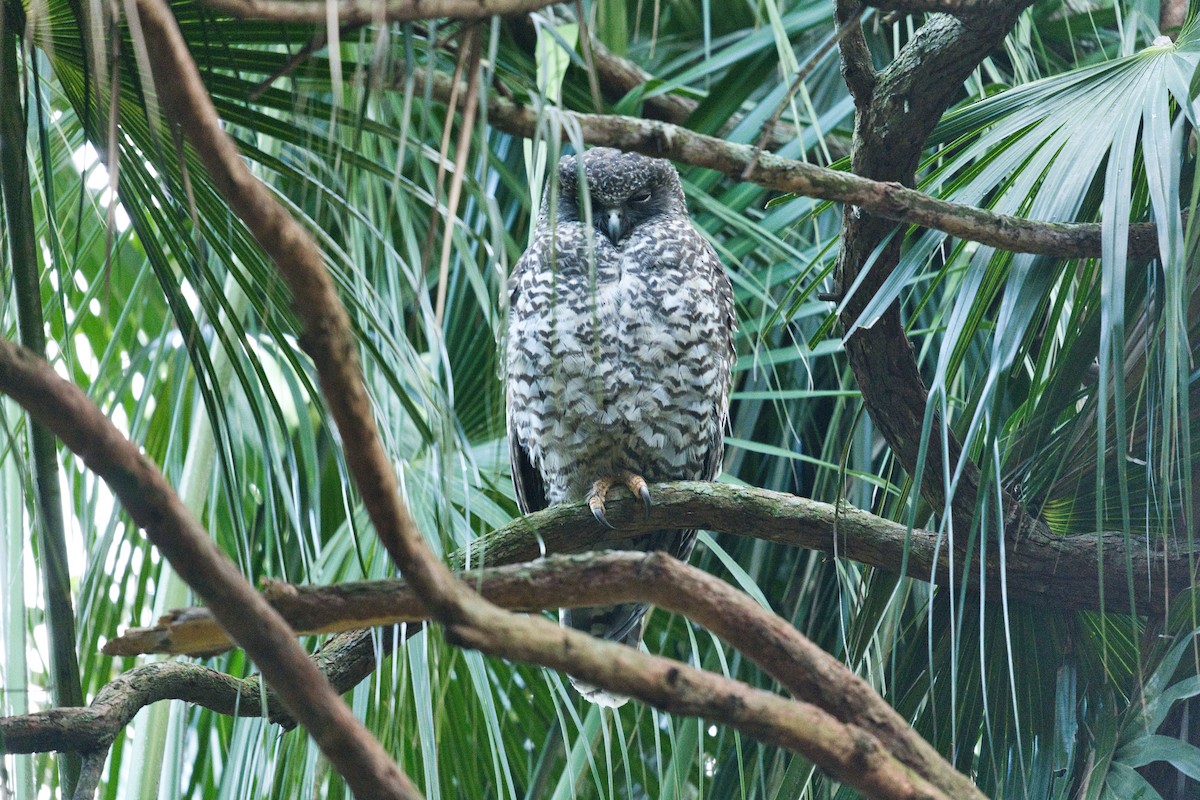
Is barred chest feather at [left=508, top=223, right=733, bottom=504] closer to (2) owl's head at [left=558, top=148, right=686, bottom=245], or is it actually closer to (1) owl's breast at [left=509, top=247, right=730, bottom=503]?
(1) owl's breast at [left=509, top=247, right=730, bottom=503]

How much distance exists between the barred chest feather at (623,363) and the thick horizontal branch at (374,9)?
2.18 metres

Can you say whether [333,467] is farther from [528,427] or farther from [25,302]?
[25,302]

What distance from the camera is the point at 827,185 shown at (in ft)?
6.68

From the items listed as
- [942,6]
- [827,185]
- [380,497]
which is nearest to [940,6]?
[942,6]

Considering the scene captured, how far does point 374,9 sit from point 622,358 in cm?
237

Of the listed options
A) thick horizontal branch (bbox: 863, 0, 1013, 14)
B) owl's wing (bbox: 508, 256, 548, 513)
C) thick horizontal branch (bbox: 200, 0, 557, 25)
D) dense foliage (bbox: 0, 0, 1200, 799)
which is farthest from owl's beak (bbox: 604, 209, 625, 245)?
thick horizontal branch (bbox: 200, 0, 557, 25)

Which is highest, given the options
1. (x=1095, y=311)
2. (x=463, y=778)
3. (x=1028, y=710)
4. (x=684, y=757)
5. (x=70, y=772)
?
(x=1095, y=311)

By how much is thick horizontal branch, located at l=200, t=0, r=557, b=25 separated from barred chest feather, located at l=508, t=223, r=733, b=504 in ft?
7.15

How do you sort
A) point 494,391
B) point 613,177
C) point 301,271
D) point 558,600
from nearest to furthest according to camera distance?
point 301,271 → point 558,600 → point 613,177 → point 494,391

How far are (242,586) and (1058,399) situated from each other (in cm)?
187

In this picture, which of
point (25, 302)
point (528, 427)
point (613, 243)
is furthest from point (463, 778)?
point (25, 302)

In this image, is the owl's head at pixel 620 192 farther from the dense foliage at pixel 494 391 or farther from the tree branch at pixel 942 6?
the tree branch at pixel 942 6

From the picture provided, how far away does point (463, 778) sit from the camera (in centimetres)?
371

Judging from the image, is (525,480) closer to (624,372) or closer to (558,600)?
(624,372)
